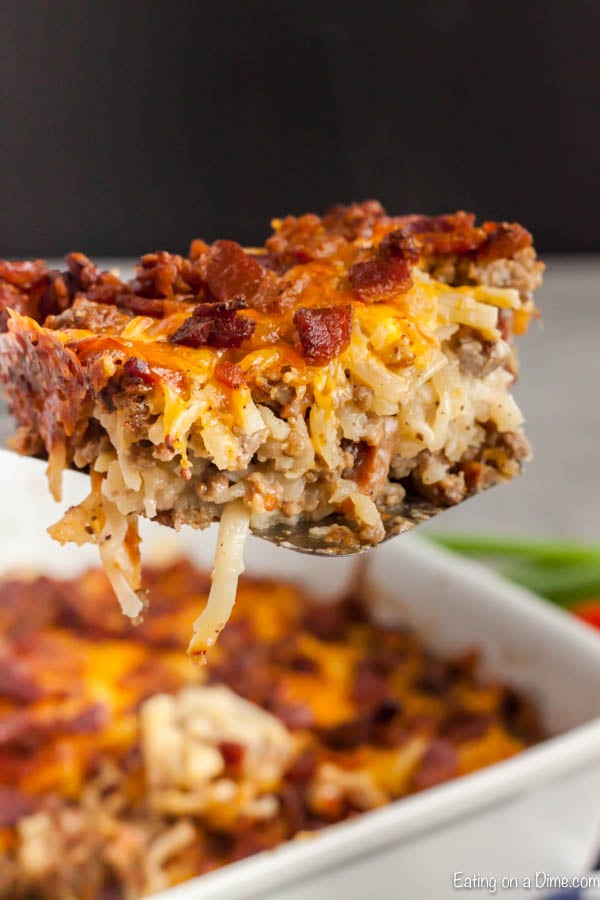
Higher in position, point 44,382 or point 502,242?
point 502,242

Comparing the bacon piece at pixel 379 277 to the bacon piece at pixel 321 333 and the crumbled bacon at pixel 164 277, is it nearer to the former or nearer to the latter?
the bacon piece at pixel 321 333

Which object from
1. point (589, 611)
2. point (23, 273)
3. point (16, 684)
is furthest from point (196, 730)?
point (589, 611)

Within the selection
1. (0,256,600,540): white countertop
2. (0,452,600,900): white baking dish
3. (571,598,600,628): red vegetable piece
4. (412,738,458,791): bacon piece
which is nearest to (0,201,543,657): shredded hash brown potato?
(0,452,600,900): white baking dish

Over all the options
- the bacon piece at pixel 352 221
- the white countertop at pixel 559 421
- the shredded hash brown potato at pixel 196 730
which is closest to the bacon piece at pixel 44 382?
the bacon piece at pixel 352 221

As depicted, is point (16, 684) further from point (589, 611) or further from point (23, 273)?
point (589, 611)

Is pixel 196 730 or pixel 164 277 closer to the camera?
pixel 164 277

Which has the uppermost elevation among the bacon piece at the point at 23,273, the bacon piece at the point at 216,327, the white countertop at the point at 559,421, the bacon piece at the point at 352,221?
the bacon piece at the point at 352,221

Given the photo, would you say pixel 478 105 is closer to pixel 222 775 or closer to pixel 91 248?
pixel 91 248
